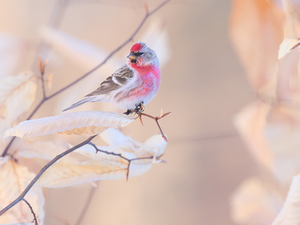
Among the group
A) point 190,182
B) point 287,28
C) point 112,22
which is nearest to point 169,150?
point 190,182

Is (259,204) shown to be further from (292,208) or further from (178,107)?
(178,107)

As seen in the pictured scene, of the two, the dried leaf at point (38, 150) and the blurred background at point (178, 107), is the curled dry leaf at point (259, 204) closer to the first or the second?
the blurred background at point (178, 107)

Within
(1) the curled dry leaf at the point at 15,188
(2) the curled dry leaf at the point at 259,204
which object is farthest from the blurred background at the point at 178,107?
(1) the curled dry leaf at the point at 15,188

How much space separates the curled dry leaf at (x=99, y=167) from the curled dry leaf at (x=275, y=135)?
0.51 feet

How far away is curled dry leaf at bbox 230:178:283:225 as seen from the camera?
1.12ft

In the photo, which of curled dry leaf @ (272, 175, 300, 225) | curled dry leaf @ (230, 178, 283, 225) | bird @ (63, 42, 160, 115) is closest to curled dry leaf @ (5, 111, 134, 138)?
A: bird @ (63, 42, 160, 115)

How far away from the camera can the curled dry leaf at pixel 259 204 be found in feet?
1.12

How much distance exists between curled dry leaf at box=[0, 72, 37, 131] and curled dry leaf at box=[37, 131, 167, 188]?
0.06 metres

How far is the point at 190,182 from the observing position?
68 cm

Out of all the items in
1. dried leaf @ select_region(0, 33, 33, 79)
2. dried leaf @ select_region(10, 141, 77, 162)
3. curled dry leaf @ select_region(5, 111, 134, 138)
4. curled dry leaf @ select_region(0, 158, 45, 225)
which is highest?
dried leaf @ select_region(0, 33, 33, 79)

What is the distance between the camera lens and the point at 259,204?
0.35 metres

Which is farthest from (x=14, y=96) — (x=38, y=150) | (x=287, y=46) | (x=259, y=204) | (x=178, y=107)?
(x=178, y=107)

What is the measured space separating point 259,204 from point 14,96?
342 mm

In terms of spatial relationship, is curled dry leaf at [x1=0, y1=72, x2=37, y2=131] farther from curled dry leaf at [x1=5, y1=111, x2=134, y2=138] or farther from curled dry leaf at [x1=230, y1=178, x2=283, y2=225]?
curled dry leaf at [x1=230, y1=178, x2=283, y2=225]
